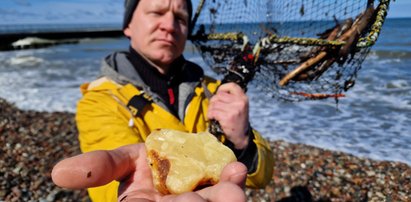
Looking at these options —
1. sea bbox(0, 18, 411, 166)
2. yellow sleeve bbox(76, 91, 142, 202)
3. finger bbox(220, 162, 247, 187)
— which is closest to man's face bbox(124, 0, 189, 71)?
yellow sleeve bbox(76, 91, 142, 202)

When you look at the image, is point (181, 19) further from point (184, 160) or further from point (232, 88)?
point (184, 160)

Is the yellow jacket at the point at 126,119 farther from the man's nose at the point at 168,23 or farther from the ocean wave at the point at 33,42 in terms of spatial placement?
the ocean wave at the point at 33,42

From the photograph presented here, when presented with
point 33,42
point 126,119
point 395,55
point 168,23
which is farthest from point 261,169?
point 33,42

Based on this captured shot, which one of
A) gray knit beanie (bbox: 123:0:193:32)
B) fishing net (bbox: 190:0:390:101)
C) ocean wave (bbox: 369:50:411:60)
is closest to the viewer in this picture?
fishing net (bbox: 190:0:390:101)

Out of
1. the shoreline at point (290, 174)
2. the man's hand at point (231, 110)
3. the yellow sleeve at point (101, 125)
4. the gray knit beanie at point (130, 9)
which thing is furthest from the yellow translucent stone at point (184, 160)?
the shoreline at point (290, 174)

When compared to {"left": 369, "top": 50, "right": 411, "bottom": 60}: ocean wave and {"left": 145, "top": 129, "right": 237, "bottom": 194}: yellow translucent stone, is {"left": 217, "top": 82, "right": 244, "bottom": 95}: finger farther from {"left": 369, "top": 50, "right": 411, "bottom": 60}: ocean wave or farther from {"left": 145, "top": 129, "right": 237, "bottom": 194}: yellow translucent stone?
{"left": 369, "top": 50, "right": 411, "bottom": 60}: ocean wave

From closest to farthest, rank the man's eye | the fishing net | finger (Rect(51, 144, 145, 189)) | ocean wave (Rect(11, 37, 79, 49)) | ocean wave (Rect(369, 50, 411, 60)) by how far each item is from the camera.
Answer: finger (Rect(51, 144, 145, 189)) → the fishing net → the man's eye → ocean wave (Rect(369, 50, 411, 60)) → ocean wave (Rect(11, 37, 79, 49))

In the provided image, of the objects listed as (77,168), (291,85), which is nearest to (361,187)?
(291,85)

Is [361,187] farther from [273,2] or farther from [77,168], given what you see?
[77,168]
